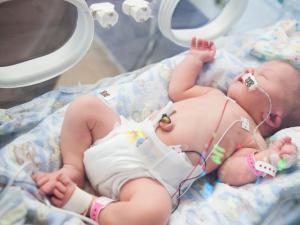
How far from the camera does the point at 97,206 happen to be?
1085 millimetres

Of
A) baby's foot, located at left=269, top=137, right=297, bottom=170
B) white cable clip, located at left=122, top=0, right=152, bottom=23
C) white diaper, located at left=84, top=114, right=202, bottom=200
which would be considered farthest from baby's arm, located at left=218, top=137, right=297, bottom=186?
white cable clip, located at left=122, top=0, right=152, bottom=23

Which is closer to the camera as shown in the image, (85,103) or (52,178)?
(52,178)

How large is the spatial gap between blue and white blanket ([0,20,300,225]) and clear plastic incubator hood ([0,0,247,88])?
4.0 inches

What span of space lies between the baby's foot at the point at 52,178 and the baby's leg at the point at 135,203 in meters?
0.01

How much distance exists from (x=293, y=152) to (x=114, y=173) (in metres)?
0.48

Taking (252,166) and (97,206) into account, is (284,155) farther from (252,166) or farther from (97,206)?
(97,206)

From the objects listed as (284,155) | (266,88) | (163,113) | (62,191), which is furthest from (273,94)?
(62,191)

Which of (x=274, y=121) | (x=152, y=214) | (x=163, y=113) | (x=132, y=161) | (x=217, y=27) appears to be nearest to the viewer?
(x=152, y=214)

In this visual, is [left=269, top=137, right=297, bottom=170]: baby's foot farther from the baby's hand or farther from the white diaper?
the baby's hand

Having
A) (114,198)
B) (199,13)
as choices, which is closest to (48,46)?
(114,198)

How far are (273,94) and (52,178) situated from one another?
69 centimetres

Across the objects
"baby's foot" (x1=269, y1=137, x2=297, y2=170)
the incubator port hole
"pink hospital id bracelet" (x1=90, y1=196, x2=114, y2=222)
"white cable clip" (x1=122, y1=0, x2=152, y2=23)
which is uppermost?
"white cable clip" (x1=122, y1=0, x2=152, y2=23)

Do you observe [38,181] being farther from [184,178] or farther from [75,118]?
[184,178]

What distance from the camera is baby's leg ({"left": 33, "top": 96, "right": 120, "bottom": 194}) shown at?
3.86 ft
